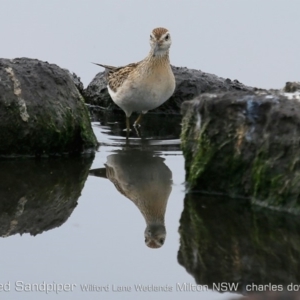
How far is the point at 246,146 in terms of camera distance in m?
8.98

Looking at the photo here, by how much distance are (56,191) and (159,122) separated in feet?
14.8

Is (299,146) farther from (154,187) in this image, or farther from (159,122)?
(159,122)

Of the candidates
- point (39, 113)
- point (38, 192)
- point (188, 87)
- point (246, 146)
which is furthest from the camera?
point (188, 87)

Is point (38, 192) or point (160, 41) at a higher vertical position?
point (160, 41)

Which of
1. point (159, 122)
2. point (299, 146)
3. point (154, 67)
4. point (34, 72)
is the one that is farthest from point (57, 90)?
point (299, 146)

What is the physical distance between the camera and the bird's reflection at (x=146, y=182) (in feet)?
27.6

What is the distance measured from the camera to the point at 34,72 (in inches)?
448

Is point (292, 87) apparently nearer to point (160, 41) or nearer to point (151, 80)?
point (151, 80)

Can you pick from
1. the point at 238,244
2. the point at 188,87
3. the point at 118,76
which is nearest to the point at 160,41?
the point at 118,76

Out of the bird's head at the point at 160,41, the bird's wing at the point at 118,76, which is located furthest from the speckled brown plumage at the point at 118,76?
the bird's head at the point at 160,41

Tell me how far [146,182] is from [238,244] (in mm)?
2278

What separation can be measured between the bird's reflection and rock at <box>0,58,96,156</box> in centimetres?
54

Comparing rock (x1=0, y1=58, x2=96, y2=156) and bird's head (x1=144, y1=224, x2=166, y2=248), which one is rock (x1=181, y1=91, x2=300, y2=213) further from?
rock (x1=0, y1=58, x2=96, y2=156)

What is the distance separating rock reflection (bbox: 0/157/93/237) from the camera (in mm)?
8500
